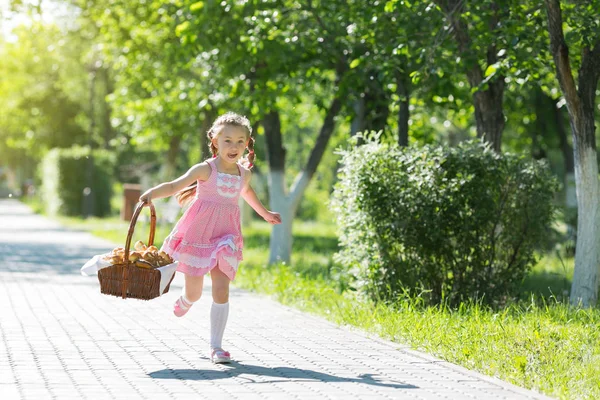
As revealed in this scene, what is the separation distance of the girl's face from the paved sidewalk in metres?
1.39

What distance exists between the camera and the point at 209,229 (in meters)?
7.98

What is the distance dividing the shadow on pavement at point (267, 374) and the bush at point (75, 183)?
34.6 meters

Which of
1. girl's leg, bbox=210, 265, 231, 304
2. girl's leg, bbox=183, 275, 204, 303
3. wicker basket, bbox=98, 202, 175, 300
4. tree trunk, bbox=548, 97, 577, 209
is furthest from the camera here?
tree trunk, bbox=548, 97, 577, 209

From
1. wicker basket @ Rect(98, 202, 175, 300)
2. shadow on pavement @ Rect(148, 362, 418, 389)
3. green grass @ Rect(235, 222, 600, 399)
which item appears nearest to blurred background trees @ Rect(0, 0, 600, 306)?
green grass @ Rect(235, 222, 600, 399)

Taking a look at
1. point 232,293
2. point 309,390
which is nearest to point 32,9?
point 232,293

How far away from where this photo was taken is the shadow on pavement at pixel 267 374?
6988 mm

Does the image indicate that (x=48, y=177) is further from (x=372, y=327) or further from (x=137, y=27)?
(x=372, y=327)

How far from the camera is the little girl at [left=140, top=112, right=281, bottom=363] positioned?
786 centimetres

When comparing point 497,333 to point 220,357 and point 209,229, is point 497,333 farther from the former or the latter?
point 209,229

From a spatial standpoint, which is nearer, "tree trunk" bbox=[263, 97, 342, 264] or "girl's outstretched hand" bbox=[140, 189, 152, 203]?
"girl's outstretched hand" bbox=[140, 189, 152, 203]

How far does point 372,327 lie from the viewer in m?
9.70

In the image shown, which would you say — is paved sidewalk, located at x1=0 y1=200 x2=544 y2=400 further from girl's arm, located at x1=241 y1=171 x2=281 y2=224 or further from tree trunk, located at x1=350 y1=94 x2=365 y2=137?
tree trunk, located at x1=350 y1=94 x2=365 y2=137

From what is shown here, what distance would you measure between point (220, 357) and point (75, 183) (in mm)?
35557

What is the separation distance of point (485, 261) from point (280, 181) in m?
8.48
